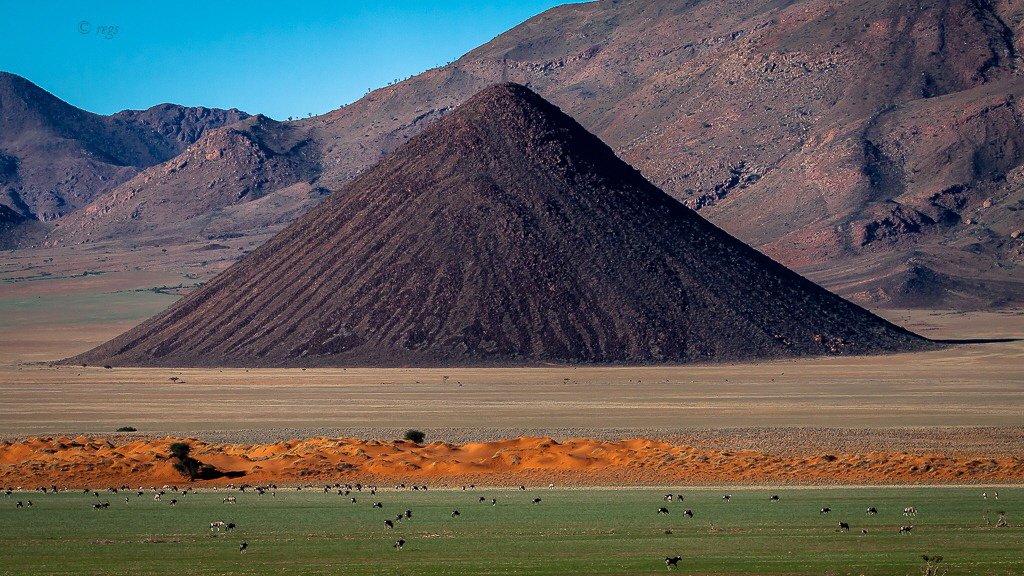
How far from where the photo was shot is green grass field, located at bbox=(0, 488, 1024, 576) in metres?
19.0

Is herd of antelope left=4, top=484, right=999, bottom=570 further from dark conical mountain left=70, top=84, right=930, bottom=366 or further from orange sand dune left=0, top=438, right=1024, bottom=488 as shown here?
dark conical mountain left=70, top=84, right=930, bottom=366

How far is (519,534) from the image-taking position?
22688 millimetres

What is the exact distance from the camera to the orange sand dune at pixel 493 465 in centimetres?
3256

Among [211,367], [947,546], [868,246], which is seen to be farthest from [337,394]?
[868,246]

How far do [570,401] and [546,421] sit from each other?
838 cm

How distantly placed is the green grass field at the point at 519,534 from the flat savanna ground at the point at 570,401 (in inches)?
523

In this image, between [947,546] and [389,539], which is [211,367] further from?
[947,546]

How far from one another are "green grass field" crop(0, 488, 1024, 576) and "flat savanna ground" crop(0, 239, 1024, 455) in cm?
1327

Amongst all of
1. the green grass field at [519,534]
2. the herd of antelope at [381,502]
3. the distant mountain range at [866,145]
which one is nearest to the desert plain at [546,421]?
the herd of antelope at [381,502]

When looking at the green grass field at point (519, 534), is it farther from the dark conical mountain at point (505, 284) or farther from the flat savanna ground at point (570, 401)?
the dark conical mountain at point (505, 284)

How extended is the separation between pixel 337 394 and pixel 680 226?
Result: 33.1m

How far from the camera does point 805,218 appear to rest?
6304 inches

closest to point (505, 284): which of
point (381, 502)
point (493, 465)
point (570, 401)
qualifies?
point (570, 401)

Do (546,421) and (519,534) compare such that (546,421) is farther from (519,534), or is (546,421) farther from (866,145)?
(866,145)
